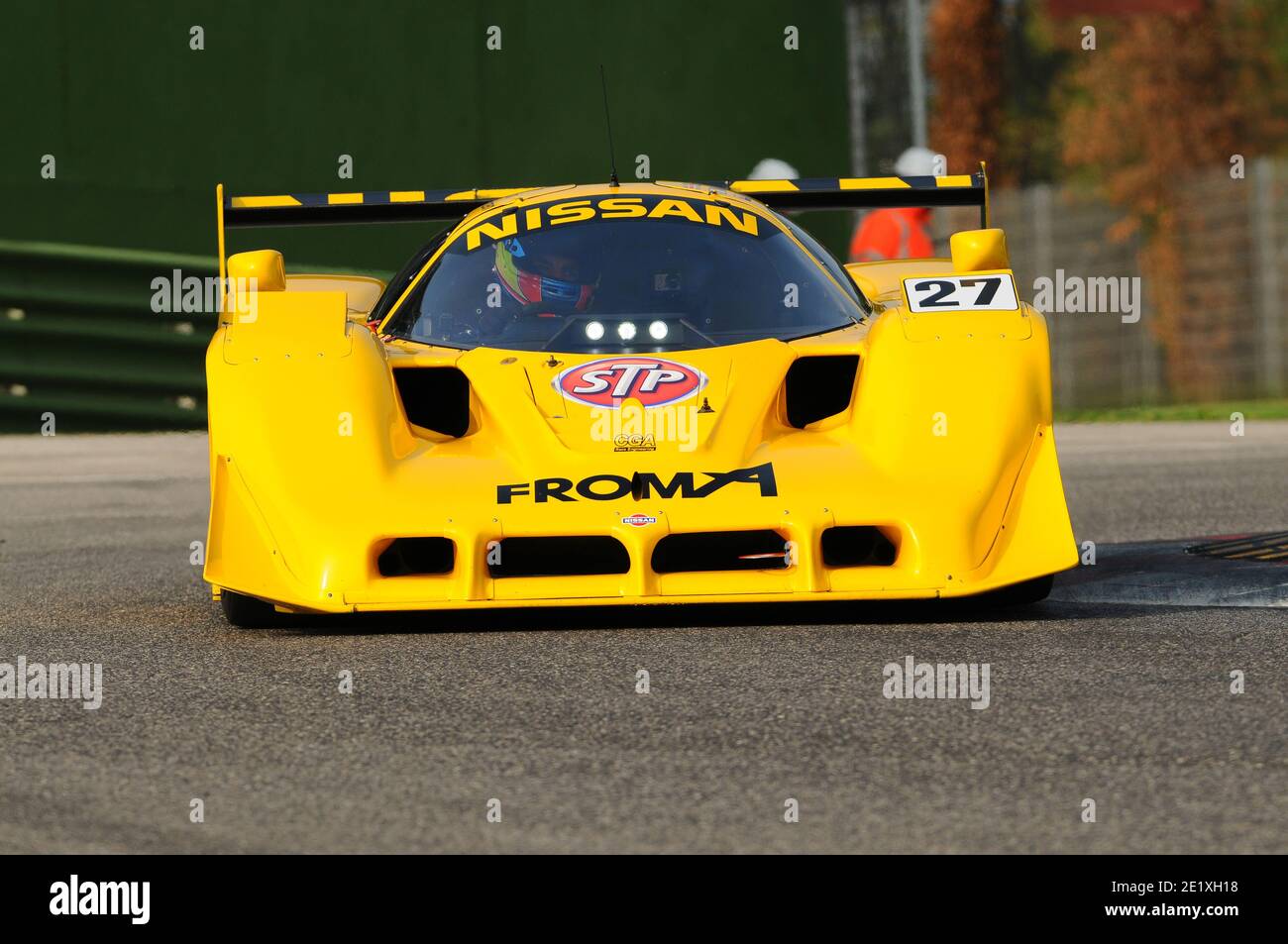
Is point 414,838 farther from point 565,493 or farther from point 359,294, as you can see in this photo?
point 359,294

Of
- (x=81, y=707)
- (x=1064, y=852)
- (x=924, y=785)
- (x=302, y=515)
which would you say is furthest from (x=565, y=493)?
(x=1064, y=852)

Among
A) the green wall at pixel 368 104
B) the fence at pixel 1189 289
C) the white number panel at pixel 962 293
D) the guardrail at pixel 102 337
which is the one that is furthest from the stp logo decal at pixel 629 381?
the fence at pixel 1189 289

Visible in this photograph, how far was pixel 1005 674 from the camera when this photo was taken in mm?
5051

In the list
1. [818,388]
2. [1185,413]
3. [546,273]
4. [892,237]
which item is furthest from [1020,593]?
[1185,413]

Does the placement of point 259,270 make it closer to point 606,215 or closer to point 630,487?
point 606,215

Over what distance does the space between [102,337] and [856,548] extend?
9743mm

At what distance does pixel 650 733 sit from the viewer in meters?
4.43

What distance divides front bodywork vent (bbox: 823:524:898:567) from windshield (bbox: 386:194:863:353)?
796mm

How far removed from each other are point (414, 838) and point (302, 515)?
230 cm

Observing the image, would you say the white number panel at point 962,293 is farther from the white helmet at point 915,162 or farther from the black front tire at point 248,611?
the white helmet at point 915,162

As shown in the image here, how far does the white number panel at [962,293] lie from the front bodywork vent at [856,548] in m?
0.85

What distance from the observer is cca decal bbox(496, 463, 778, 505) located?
18.9 feet
